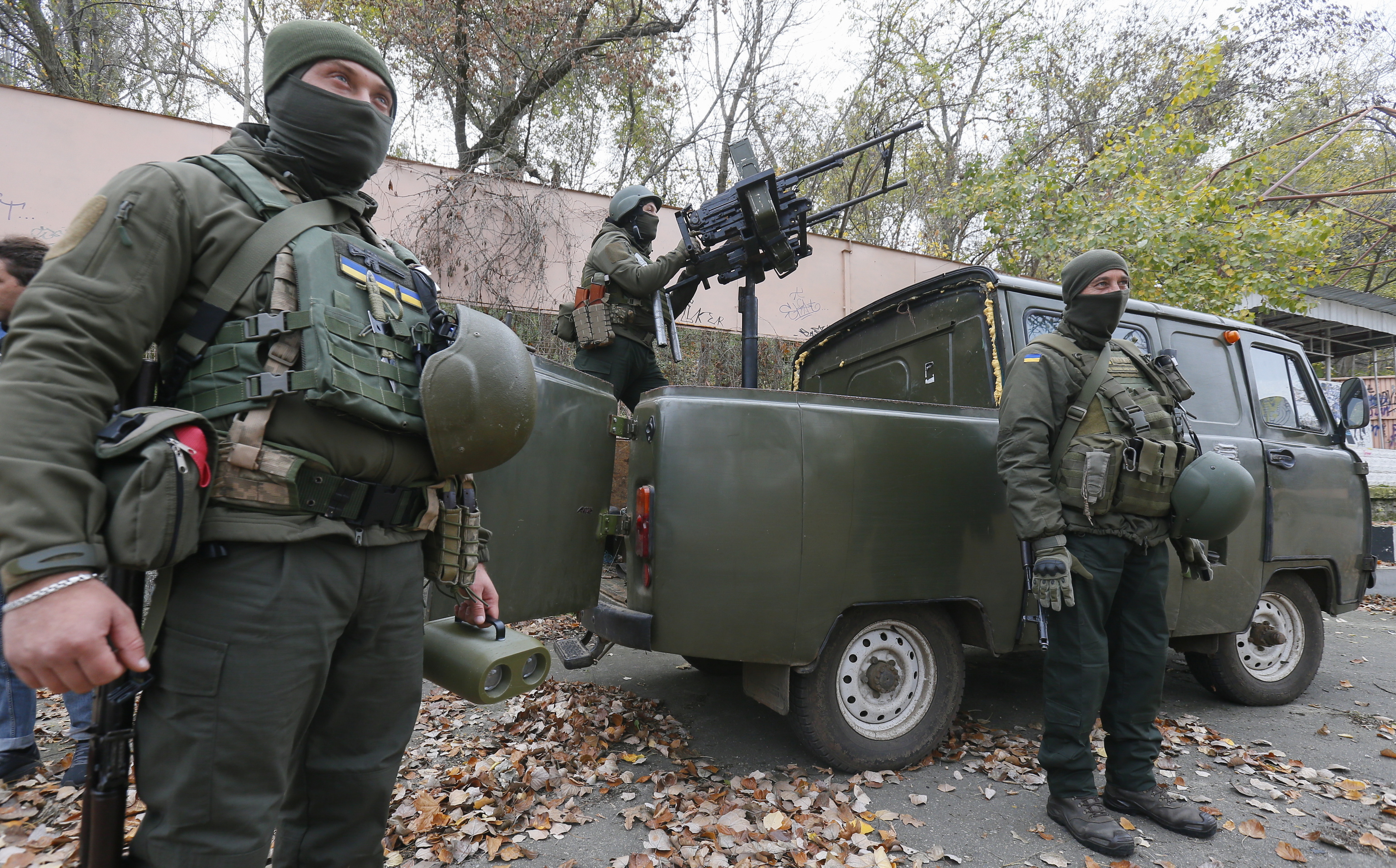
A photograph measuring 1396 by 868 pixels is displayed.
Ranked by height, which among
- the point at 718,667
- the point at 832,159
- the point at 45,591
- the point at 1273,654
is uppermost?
the point at 832,159

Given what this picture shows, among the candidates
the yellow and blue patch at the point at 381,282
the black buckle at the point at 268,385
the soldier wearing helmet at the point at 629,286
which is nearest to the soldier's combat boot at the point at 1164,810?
the soldier wearing helmet at the point at 629,286

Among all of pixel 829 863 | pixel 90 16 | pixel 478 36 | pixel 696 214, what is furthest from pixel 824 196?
pixel 829 863

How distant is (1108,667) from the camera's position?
108 inches

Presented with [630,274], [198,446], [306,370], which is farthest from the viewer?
[630,274]

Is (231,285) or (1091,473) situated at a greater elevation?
(231,285)

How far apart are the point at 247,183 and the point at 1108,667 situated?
10.4 ft

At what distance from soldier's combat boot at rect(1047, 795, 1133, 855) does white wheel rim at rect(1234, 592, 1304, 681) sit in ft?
6.98

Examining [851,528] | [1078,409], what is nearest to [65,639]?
[851,528]

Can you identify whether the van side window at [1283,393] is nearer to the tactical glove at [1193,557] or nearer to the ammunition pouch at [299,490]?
the tactical glove at [1193,557]

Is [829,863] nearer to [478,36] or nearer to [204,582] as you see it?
[204,582]

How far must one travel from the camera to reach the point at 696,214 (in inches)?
164

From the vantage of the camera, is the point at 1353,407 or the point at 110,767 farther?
the point at 1353,407

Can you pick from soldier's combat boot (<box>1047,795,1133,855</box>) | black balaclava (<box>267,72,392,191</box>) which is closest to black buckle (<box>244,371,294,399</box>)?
black balaclava (<box>267,72,392,191</box>)

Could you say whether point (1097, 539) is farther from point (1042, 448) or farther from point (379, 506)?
point (379, 506)
